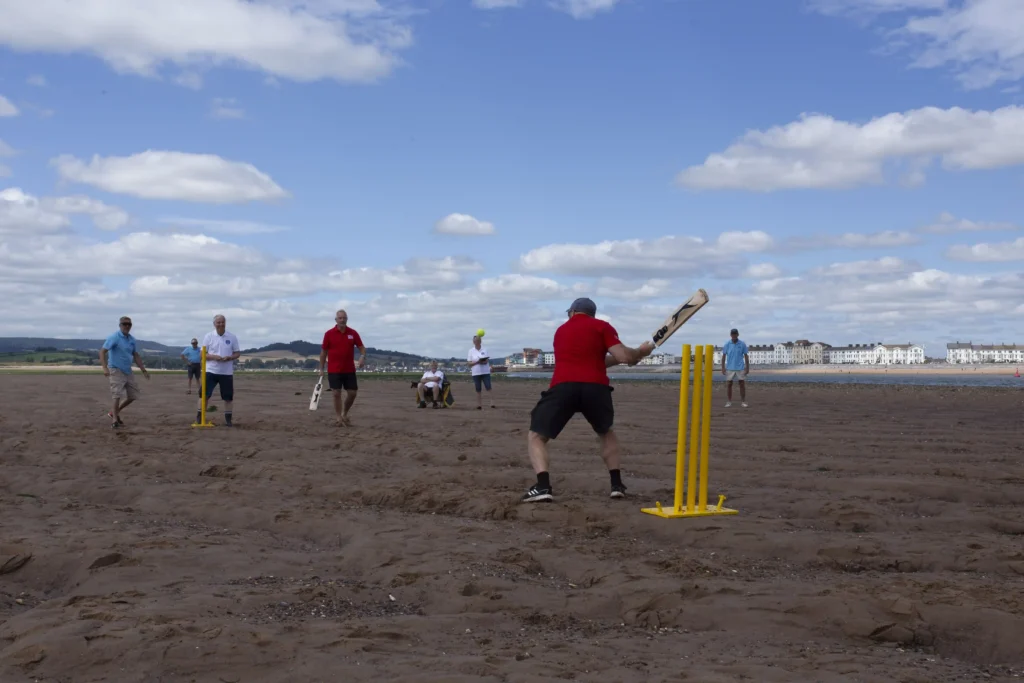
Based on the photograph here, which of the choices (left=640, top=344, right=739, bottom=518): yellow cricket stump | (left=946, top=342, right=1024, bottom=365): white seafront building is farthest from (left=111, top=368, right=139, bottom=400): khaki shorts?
(left=946, top=342, right=1024, bottom=365): white seafront building

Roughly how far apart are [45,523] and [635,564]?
4707mm

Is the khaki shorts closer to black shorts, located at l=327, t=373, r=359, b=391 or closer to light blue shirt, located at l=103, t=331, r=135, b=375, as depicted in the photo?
light blue shirt, located at l=103, t=331, r=135, b=375

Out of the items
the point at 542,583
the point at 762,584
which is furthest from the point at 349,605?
the point at 762,584

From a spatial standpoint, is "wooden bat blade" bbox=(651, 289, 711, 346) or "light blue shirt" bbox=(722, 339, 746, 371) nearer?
"wooden bat blade" bbox=(651, 289, 711, 346)

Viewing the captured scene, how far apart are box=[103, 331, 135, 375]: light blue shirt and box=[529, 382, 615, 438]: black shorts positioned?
9.39m

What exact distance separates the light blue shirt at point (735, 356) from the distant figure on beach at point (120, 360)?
43.2 feet

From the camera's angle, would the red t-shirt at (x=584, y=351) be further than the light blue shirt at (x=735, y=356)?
No

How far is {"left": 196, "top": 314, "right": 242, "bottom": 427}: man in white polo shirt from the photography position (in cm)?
1586

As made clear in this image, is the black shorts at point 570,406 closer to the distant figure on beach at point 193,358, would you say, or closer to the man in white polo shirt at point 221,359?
the man in white polo shirt at point 221,359

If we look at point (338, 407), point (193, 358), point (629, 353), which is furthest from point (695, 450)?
point (193, 358)

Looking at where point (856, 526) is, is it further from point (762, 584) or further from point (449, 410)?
point (449, 410)

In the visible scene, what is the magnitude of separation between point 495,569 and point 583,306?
11.1ft

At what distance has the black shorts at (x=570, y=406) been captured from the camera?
8594mm

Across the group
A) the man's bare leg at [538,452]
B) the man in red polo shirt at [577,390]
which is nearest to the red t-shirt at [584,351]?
the man in red polo shirt at [577,390]
